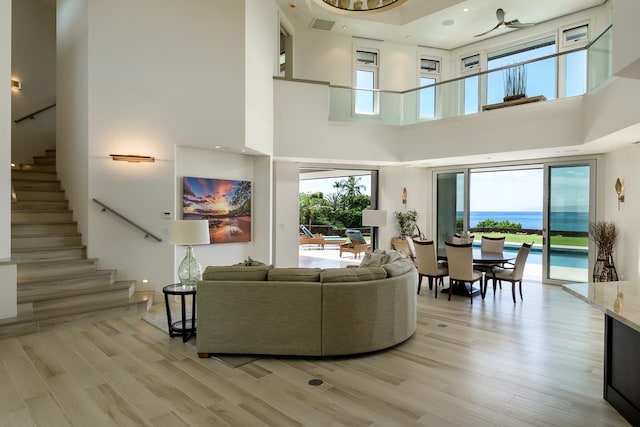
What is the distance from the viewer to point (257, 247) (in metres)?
8.00

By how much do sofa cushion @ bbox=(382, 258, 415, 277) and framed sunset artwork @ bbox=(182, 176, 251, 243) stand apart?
3990mm

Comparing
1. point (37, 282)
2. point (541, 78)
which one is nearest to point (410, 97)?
point (541, 78)

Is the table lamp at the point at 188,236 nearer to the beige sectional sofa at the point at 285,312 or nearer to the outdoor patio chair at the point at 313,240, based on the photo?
the beige sectional sofa at the point at 285,312

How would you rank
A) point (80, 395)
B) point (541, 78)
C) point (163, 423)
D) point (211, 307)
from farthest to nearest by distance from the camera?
point (541, 78) → point (211, 307) → point (80, 395) → point (163, 423)

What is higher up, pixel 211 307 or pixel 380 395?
pixel 211 307

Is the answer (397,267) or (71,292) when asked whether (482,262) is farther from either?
(71,292)

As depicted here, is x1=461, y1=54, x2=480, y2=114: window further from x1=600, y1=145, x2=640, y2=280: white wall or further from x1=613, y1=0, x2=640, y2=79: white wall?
x1=613, y1=0, x2=640, y2=79: white wall

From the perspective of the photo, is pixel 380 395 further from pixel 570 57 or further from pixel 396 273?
pixel 570 57

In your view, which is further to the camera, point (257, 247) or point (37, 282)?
point (257, 247)

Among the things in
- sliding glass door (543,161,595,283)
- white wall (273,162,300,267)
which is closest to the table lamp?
white wall (273,162,300,267)

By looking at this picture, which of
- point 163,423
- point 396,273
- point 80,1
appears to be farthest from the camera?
point 80,1

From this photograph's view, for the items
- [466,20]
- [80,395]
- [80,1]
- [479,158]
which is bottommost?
[80,395]

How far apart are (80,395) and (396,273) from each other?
3.26 metres

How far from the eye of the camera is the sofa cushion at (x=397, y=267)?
14.0ft
